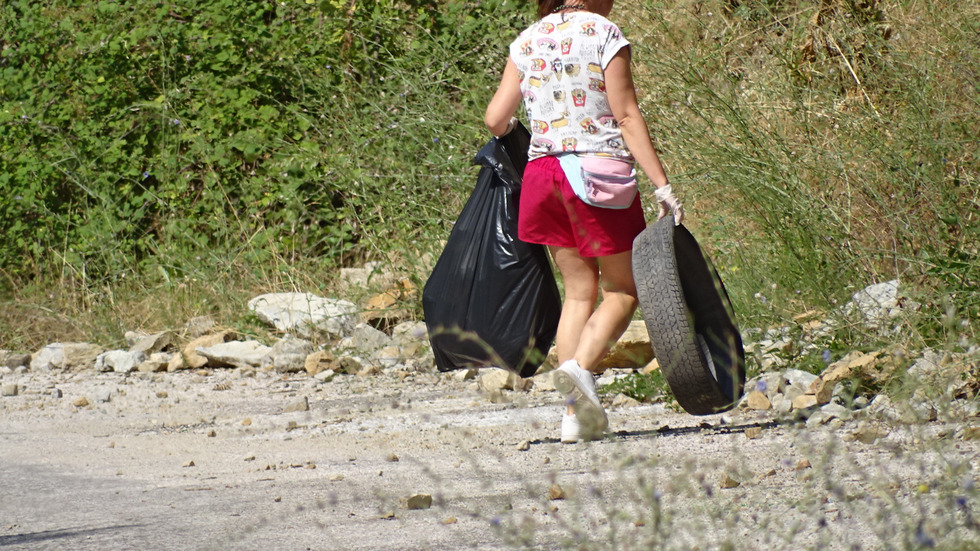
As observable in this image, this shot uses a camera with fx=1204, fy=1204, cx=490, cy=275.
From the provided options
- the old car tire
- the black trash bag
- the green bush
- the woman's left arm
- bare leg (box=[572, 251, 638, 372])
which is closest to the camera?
the old car tire

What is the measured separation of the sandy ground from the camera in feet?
8.36

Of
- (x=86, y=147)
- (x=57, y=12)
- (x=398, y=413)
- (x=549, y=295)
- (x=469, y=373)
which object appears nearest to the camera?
(x=549, y=295)

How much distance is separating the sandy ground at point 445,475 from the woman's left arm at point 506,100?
1046 millimetres

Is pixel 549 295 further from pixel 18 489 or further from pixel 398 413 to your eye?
pixel 18 489

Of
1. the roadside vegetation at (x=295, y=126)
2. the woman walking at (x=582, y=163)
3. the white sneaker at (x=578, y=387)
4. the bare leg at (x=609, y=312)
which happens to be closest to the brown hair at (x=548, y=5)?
the woman walking at (x=582, y=163)

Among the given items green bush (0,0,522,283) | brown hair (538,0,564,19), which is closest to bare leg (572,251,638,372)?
brown hair (538,0,564,19)

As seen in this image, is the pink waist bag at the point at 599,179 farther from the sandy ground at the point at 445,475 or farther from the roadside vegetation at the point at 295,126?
the roadside vegetation at the point at 295,126

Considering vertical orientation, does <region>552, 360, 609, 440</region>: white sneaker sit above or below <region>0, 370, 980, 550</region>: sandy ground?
above

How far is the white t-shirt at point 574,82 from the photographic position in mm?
3848

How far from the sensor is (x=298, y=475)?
3.75 m

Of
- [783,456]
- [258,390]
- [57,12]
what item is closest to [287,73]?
[57,12]

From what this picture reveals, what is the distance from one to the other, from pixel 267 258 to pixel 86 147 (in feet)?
5.67

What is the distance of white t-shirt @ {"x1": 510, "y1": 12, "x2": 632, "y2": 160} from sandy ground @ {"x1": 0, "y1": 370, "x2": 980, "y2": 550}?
98 centimetres

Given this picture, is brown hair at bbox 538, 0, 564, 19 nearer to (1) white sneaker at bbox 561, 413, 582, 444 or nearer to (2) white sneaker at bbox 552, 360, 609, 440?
(2) white sneaker at bbox 552, 360, 609, 440
